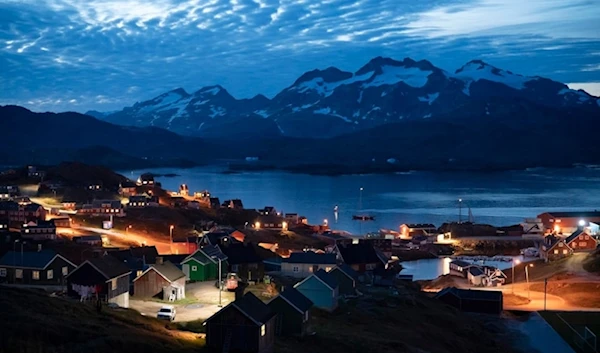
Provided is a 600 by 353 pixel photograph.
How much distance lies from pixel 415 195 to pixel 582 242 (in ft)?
204

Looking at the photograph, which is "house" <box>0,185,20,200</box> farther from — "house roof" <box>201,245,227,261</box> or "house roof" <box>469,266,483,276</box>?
"house roof" <box>469,266,483,276</box>

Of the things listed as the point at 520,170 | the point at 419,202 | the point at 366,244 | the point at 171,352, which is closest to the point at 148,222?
the point at 366,244

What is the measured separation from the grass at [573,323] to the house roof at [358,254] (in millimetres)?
10062

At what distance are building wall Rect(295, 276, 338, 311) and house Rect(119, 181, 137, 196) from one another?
46571mm

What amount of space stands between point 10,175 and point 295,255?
1948 inches

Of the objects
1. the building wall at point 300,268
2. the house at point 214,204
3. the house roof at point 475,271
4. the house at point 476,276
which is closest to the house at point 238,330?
the building wall at point 300,268

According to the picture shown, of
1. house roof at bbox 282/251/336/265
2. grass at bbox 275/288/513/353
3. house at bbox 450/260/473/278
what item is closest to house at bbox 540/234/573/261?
house at bbox 450/260/473/278

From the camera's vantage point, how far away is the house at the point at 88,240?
39722 mm

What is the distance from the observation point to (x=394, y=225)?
72688 millimetres

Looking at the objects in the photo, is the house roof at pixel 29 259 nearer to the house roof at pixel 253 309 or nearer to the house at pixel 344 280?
the house at pixel 344 280

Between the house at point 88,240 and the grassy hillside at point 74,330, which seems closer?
the grassy hillside at point 74,330

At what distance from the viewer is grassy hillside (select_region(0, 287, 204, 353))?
1374 cm

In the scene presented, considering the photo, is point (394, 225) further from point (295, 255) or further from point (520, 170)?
point (520, 170)

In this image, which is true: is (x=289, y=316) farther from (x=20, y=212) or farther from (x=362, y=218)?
(x=362, y=218)
